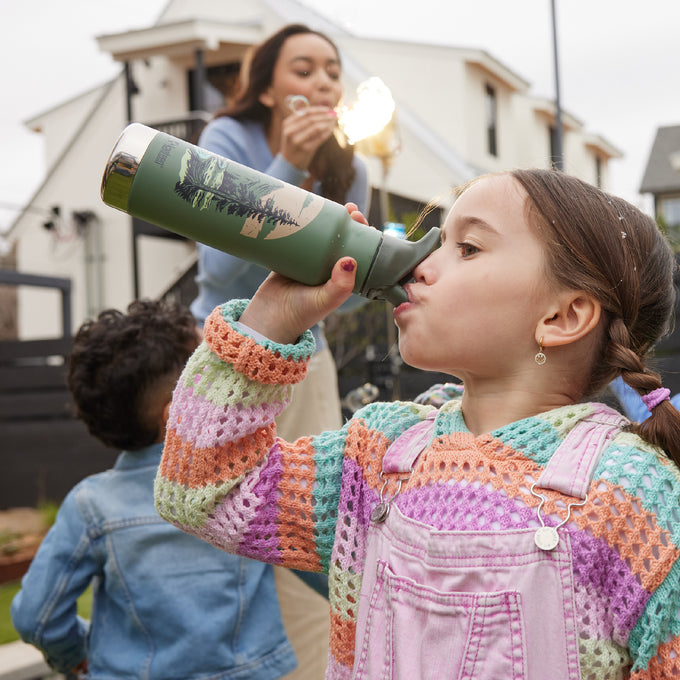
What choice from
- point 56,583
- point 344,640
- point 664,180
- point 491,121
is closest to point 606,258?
point 344,640

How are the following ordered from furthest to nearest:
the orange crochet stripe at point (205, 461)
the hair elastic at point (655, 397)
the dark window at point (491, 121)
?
the dark window at point (491, 121)
the orange crochet stripe at point (205, 461)
the hair elastic at point (655, 397)

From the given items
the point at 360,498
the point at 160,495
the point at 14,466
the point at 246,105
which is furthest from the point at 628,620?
the point at 14,466

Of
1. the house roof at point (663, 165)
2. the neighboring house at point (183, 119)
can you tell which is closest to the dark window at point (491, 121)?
the neighboring house at point (183, 119)

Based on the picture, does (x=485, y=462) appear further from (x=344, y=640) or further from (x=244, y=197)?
(x=244, y=197)

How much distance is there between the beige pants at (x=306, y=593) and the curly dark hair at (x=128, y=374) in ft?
0.98

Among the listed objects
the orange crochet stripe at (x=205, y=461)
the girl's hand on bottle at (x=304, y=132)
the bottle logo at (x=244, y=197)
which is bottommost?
the orange crochet stripe at (x=205, y=461)

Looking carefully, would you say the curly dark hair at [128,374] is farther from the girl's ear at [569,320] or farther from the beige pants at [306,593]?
the girl's ear at [569,320]

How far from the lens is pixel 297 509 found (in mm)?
1230

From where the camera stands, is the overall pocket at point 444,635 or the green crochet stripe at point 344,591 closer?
the overall pocket at point 444,635

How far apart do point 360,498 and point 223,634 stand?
75 cm

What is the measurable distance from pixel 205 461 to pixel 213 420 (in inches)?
2.7

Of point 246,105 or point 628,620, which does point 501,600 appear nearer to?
point 628,620

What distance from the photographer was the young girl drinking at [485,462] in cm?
96

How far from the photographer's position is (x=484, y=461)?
3.48 ft
